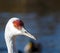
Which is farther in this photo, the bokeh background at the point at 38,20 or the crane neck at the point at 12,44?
the bokeh background at the point at 38,20

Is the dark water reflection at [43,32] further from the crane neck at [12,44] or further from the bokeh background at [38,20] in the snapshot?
the crane neck at [12,44]

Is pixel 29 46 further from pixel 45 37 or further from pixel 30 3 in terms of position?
pixel 30 3

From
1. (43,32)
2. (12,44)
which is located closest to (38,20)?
(43,32)

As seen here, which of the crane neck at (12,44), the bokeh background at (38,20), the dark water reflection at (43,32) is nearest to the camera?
the crane neck at (12,44)

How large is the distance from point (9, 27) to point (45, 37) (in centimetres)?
917

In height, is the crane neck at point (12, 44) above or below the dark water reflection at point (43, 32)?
above

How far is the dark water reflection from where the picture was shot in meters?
13.3

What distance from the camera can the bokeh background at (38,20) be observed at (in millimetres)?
13555

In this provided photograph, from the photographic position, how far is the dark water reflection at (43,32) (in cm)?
1327

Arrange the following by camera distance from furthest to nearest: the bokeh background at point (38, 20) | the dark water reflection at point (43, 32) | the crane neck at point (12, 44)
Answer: the bokeh background at point (38, 20) → the dark water reflection at point (43, 32) → the crane neck at point (12, 44)

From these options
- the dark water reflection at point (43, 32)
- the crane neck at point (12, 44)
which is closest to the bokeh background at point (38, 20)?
the dark water reflection at point (43, 32)

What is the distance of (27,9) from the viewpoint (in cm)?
2233

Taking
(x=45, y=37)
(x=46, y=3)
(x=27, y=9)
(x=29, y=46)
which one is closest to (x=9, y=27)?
(x=29, y=46)

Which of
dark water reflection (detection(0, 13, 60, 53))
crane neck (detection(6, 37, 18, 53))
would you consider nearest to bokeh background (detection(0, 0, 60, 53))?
dark water reflection (detection(0, 13, 60, 53))
